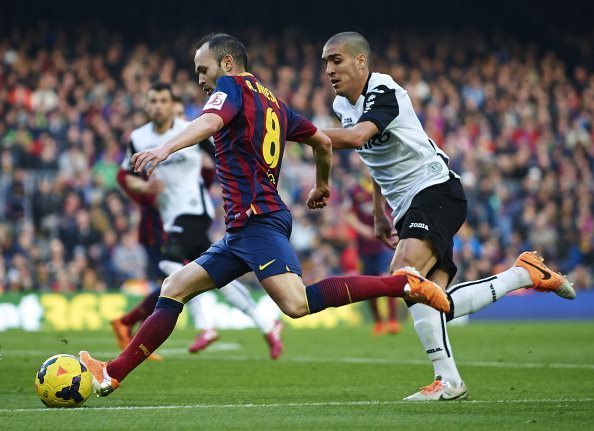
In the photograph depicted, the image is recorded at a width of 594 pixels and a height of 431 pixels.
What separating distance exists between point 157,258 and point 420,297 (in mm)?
5335

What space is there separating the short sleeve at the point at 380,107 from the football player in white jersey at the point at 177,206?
4017 mm

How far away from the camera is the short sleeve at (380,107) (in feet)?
23.2

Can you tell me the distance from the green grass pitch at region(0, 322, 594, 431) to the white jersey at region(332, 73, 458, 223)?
1.39 meters

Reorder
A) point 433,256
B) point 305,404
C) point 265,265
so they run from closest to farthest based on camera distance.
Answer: point 265,265
point 305,404
point 433,256

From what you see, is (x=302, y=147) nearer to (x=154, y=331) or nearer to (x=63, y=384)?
(x=154, y=331)

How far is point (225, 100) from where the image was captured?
638cm

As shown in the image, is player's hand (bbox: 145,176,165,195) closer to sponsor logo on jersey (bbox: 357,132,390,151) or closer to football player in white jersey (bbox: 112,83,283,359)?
football player in white jersey (bbox: 112,83,283,359)

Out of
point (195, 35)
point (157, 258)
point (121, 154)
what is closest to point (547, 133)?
point (195, 35)

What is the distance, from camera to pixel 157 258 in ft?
37.4

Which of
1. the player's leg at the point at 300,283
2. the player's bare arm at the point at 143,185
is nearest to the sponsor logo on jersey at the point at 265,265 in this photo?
the player's leg at the point at 300,283

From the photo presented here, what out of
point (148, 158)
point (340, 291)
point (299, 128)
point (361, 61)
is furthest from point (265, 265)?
point (361, 61)

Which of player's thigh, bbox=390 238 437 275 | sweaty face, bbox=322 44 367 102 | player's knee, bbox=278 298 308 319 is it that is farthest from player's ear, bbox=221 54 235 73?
player's thigh, bbox=390 238 437 275

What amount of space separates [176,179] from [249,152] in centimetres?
453

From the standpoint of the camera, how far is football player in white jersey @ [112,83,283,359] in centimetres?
1091
